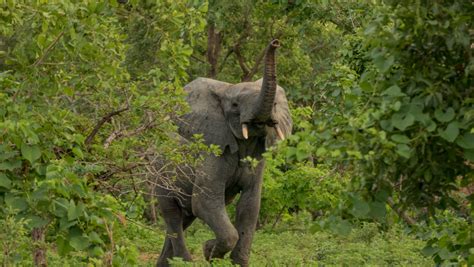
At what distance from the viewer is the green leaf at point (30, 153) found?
6410 mm

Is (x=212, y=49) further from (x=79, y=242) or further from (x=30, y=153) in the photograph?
(x=79, y=242)

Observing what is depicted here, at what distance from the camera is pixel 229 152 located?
11.8 meters

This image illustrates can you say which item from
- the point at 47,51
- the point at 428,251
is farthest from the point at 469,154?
the point at 47,51

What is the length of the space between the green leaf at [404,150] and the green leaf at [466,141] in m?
0.20

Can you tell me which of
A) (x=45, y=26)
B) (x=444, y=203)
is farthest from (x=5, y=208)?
(x=444, y=203)

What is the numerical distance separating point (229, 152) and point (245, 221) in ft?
2.24

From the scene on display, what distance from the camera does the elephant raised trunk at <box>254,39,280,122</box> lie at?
10.3m

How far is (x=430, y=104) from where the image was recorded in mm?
4910

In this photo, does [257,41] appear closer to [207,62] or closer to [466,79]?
[207,62]

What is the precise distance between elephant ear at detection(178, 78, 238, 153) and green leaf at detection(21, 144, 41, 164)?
5.19m

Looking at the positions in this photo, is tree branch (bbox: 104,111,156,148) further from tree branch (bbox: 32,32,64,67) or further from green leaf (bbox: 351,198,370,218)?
green leaf (bbox: 351,198,370,218)

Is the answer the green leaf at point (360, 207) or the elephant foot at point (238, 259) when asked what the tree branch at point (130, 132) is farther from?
the elephant foot at point (238, 259)

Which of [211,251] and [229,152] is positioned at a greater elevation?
[229,152]

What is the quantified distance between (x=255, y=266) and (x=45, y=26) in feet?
18.4
